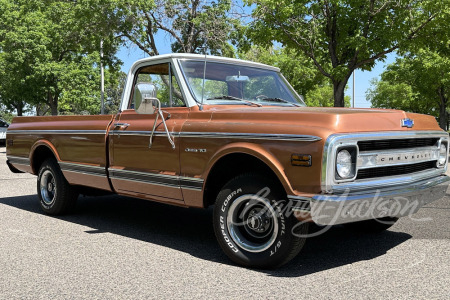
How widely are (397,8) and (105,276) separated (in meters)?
14.2

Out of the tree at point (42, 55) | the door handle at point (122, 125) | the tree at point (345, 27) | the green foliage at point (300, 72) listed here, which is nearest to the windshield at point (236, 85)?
the door handle at point (122, 125)

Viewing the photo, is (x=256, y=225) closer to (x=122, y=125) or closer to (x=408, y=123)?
(x=408, y=123)

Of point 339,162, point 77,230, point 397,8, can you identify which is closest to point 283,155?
point 339,162

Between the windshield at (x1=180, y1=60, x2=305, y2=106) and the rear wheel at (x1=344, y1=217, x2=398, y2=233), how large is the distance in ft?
5.07

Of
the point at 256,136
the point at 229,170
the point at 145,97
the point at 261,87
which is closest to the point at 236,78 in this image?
the point at 261,87

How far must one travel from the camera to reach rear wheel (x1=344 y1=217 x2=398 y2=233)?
5.59 m

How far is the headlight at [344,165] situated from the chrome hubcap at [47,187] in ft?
14.9

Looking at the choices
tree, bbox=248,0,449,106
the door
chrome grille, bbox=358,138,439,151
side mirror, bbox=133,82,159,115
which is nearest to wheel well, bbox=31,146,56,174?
the door

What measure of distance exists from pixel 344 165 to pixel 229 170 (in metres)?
1.25

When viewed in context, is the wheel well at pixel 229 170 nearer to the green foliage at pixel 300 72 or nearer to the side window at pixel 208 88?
the side window at pixel 208 88

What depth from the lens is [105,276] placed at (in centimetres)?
419

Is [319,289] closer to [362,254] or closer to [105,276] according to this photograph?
[362,254]

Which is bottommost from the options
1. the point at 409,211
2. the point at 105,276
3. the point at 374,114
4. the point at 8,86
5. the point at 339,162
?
the point at 105,276

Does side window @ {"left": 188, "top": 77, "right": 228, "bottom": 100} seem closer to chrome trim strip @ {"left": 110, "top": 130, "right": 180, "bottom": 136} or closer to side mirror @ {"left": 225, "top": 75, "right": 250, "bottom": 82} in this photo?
side mirror @ {"left": 225, "top": 75, "right": 250, "bottom": 82}
